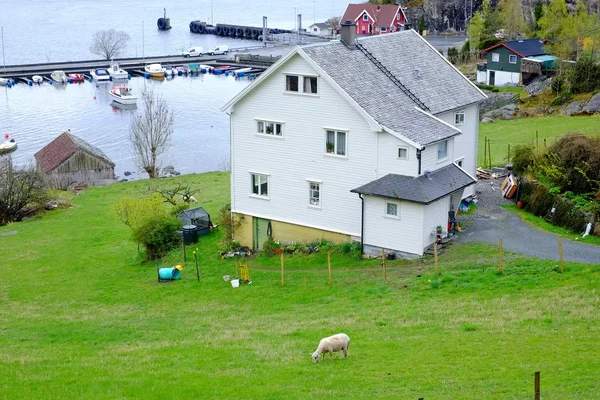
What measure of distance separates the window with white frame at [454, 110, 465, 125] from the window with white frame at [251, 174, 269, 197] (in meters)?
9.77

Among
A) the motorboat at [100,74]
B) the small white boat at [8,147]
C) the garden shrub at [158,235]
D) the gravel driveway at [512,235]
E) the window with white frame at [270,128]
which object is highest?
the window with white frame at [270,128]

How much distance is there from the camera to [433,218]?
33438mm

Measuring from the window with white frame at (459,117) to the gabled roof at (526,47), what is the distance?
4898 centimetres

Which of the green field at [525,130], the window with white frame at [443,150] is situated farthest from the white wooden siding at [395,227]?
the green field at [525,130]

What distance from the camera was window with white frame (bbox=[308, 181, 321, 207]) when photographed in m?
36.6

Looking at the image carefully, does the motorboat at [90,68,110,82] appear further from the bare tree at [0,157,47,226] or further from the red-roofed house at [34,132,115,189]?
the bare tree at [0,157,47,226]

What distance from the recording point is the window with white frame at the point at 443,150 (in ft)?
116

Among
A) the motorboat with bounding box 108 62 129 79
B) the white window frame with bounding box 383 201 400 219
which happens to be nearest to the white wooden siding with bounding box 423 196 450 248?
the white window frame with bounding box 383 201 400 219

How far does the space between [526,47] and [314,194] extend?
191ft

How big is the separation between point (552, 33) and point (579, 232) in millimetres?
65286

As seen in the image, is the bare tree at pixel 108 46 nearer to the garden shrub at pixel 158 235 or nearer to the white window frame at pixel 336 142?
the garden shrub at pixel 158 235

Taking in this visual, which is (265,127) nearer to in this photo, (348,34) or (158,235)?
(348,34)

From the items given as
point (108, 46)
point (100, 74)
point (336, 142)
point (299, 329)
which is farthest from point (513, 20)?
point (299, 329)

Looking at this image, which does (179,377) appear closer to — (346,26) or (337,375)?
(337,375)
